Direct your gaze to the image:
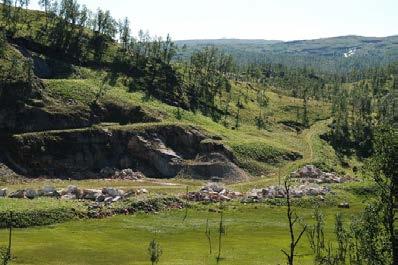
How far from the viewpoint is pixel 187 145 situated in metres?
174

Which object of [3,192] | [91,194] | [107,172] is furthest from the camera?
[107,172]

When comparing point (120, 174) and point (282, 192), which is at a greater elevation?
point (120, 174)

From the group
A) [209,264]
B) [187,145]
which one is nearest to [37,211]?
[209,264]

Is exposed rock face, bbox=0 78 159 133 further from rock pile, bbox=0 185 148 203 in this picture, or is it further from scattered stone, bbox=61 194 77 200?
scattered stone, bbox=61 194 77 200

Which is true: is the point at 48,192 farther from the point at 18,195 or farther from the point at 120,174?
the point at 120,174

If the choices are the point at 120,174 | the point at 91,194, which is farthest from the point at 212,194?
the point at 120,174

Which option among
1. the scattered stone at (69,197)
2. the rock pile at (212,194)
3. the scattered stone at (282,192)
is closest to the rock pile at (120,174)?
the rock pile at (212,194)

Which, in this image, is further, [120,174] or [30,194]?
[120,174]

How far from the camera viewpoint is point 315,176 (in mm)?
171750

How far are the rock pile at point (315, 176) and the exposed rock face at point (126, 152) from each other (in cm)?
Answer: 1915

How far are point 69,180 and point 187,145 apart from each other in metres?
43.0

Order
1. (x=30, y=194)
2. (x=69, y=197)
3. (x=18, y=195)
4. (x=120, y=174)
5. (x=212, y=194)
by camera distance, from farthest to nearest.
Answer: (x=120, y=174) → (x=212, y=194) → (x=69, y=197) → (x=30, y=194) → (x=18, y=195)

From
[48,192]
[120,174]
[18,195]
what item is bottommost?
[120,174]

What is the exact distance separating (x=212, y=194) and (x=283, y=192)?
69.1 feet
